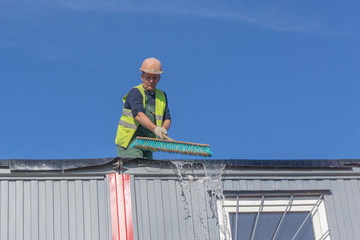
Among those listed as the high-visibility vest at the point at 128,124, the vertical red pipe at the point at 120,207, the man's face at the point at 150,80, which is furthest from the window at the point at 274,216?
the man's face at the point at 150,80

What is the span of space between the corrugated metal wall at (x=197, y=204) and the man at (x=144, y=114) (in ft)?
4.92

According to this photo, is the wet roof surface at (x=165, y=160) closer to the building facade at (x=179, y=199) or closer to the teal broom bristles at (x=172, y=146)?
the building facade at (x=179, y=199)

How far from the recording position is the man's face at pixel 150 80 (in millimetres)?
Answer: 11851

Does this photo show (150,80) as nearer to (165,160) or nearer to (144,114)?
(144,114)

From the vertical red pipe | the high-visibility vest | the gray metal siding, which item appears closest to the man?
the high-visibility vest

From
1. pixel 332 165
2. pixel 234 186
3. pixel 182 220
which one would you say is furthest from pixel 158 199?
pixel 332 165

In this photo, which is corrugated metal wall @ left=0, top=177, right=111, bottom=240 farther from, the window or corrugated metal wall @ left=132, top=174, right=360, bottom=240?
the window

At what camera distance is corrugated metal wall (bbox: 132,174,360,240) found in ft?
31.4

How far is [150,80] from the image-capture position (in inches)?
467

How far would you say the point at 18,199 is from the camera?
9.26 metres

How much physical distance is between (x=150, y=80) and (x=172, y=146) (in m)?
1.38

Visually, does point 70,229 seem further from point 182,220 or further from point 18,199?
point 182,220

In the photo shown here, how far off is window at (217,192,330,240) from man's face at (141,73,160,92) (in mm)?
2723

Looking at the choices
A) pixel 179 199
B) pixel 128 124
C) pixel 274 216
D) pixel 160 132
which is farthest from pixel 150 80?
pixel 274 216
